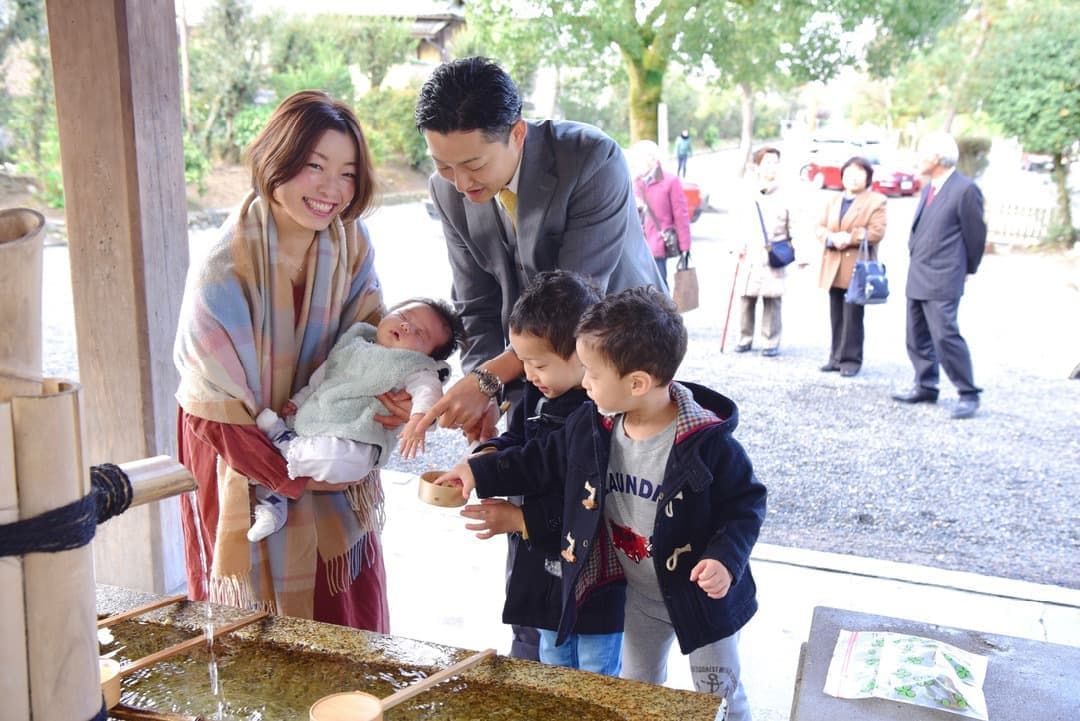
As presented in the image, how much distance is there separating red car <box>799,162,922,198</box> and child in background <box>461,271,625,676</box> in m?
17.2

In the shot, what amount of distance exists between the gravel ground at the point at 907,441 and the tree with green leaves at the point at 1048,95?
343cm

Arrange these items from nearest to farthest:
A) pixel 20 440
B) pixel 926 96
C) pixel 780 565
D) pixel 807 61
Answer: pixel 20 440
pixel 780 565
pixel 807 61
pixel 926 96

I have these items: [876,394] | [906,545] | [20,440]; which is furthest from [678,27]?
[20,440]

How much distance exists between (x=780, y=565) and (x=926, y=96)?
74.9 feet

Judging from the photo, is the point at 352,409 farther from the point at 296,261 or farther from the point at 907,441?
the point at 907,441

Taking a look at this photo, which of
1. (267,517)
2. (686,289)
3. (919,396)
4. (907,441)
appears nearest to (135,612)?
(267,517)

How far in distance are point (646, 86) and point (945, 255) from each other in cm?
780

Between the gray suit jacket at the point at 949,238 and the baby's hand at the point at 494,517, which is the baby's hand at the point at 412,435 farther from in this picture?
the gray suit jacket at the point at 949,238

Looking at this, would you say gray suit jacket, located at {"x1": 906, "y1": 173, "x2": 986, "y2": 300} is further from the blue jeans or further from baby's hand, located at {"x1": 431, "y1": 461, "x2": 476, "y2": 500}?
baby's hand, located at {"x1": 431, "y1": 461, "x2": 476, "y2": 500}

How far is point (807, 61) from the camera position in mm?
13258

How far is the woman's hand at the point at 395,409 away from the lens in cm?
218

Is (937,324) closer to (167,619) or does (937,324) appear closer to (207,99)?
(167,619)

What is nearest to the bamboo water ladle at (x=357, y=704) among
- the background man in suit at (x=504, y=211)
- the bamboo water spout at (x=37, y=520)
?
the bamboo water spout at (x=37, y=520)

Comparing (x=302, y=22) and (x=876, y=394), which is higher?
(x=302, y=22)
